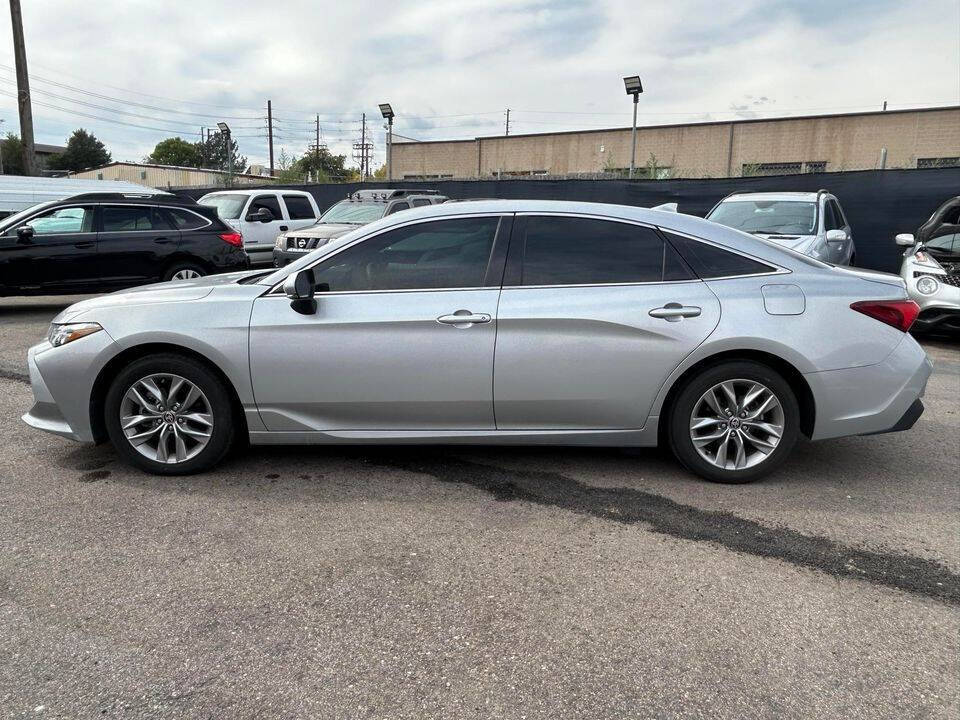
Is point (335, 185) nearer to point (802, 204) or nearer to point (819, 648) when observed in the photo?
point (802, 204)

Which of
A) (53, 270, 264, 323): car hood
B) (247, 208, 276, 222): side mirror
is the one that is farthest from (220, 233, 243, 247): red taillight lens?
(53, 270, 264, 323): car hood

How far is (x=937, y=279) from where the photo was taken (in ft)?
28.7

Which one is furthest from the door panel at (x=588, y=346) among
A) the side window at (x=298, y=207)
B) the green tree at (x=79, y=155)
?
the green tree at (x=79, y=155)

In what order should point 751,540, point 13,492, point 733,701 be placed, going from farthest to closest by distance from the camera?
point 13,492, point 751,540, point 733,701

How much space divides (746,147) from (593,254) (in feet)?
Answer: 125

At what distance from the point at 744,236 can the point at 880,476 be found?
1700 mm

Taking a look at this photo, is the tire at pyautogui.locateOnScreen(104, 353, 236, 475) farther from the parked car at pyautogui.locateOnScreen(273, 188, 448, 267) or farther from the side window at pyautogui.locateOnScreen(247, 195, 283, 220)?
the side window at pyautogui.locateOnScreen(247, 195, 283, 220)

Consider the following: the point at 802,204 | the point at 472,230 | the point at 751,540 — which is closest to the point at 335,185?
the point at 802,204

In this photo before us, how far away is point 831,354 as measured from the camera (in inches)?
160

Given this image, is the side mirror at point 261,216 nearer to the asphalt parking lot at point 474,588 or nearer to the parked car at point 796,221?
the parked car at point 796,221

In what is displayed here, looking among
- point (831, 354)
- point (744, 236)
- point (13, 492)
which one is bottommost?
point (13, 492)

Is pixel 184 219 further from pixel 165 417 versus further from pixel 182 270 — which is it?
pixel 165 417

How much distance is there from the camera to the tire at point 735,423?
13.5ft

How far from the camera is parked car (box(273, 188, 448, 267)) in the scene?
12258 mm
